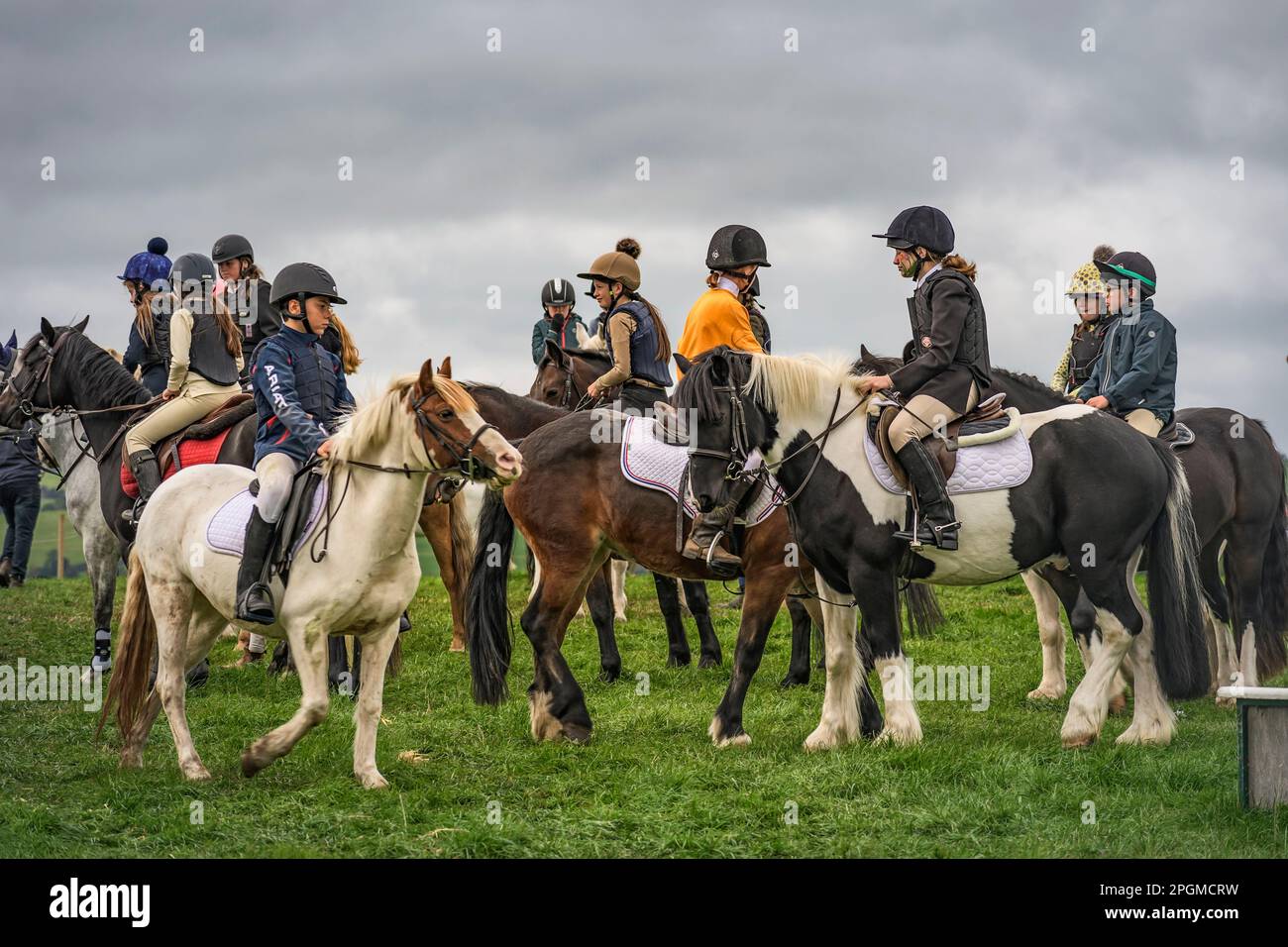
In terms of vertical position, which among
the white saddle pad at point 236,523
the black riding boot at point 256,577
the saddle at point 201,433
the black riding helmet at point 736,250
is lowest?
the black riding boot at point 256,577

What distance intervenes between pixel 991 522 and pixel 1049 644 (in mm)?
2513

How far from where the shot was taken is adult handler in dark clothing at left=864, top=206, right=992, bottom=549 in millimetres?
8172

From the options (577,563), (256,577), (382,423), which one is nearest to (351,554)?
(256,577)

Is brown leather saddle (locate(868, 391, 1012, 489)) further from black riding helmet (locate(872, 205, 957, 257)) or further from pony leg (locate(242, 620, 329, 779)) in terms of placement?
pony leg (locate(242, 620, 329, 779))

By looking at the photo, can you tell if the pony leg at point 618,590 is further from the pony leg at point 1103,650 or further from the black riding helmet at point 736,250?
the pony leg at point 1103,650

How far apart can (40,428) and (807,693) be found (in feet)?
24.3

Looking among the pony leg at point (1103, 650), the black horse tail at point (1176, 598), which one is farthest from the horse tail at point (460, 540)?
the black horse tail at point (1176, 598)

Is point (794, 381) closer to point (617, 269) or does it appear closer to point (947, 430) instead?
point (947, 430)

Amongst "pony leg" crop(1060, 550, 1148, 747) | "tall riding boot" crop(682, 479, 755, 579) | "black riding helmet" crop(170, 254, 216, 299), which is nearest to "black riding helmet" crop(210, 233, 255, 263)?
"black riding helmet" crop(170, 254, 216, 299)

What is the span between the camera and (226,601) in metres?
7.50

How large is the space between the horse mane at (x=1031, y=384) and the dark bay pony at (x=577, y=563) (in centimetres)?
226

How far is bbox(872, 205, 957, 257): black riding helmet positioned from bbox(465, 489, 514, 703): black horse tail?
3182 mm

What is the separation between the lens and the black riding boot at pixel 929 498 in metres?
8.13

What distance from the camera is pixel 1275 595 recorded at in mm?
10594
